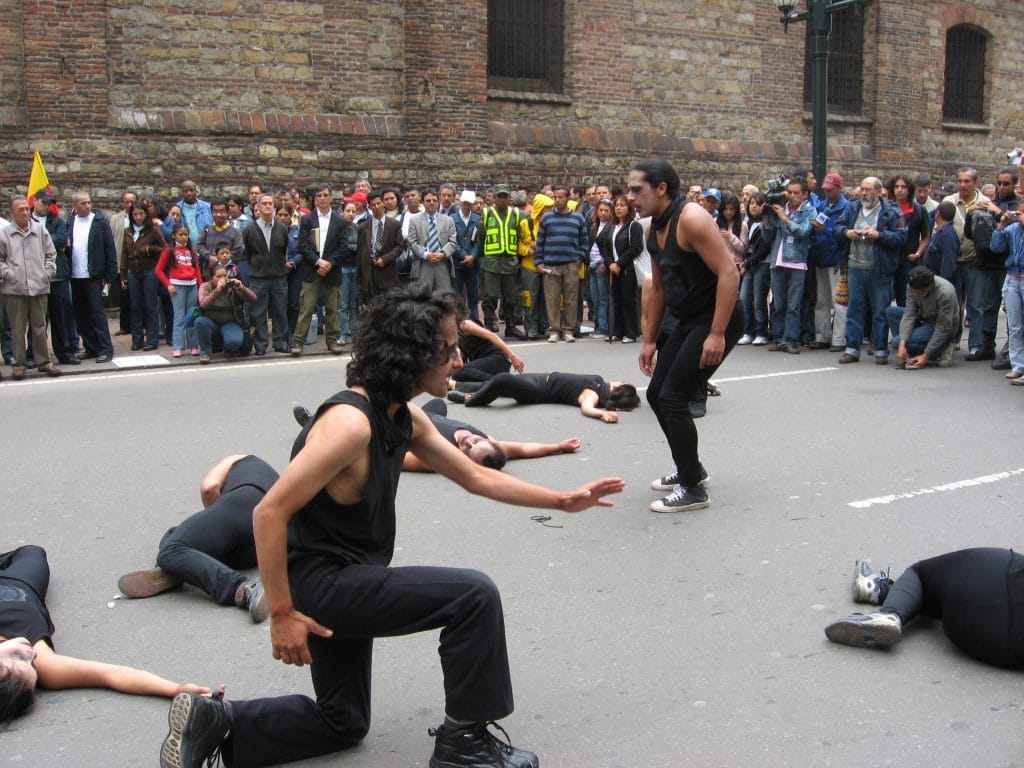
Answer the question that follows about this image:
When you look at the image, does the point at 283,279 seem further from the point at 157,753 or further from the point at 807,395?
the point at 157,753

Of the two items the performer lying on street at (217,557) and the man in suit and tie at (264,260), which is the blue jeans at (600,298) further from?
the performer lying on street at (217,557)

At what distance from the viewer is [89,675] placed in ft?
14.0

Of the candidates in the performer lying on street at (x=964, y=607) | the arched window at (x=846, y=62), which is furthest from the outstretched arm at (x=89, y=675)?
the arched window at (x=846, y=62)

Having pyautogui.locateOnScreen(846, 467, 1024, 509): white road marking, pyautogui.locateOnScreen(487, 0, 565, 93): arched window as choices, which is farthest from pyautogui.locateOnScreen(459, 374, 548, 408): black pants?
pyautogui.locateOnScreen(487, 0, 565, 93): arched window

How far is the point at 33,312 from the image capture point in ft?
39.9

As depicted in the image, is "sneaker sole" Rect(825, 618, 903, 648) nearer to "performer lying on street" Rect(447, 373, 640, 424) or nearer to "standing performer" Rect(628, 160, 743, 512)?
"standing performer" Rect(628, 160, 743, 512)

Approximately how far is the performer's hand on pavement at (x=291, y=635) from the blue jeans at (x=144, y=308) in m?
11.5

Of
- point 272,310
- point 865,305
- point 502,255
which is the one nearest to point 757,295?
point 865,305

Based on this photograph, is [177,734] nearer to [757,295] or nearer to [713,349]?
[713,349]

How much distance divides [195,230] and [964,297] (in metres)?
9.87

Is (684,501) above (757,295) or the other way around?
the other way around

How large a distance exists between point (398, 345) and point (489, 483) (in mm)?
584

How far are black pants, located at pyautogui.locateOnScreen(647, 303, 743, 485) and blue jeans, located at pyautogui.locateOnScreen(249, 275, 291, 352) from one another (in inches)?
318

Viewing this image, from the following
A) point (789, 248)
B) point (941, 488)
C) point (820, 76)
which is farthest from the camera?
point (820, 76)
